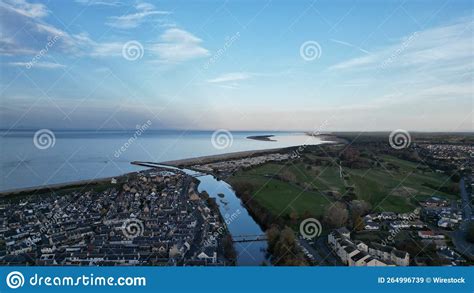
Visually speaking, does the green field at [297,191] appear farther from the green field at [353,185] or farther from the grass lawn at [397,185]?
the grass lawn at [397,185]

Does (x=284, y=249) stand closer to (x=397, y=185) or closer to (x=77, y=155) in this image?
(x=397, y=185)

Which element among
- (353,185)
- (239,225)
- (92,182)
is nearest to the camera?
(239,225)

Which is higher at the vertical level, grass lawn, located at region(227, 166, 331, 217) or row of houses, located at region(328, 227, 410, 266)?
grass lawn, located at region(227, 166, 331, 217)

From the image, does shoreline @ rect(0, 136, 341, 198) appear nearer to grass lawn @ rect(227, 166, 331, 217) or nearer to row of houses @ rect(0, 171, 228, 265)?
row of houses @ rect(0, 171, 228, 265)

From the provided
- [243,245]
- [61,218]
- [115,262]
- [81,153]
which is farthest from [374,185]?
[81,153]

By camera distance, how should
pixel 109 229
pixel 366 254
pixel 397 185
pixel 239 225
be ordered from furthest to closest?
1. pixel 239 225
2. pixel 397 185
3. pixel 109 229
4. pixel 366 254

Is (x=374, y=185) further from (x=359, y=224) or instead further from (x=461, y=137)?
(x=461, y=137)

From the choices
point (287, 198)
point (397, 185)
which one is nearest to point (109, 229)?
point (287, 198)

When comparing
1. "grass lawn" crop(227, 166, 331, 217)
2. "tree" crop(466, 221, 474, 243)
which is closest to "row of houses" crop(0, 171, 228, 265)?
"grass lawn" crop(227, 166, 331, 217)

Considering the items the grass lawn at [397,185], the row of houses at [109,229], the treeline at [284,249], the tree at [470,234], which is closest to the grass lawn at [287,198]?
the grass lawn at [397,185]
